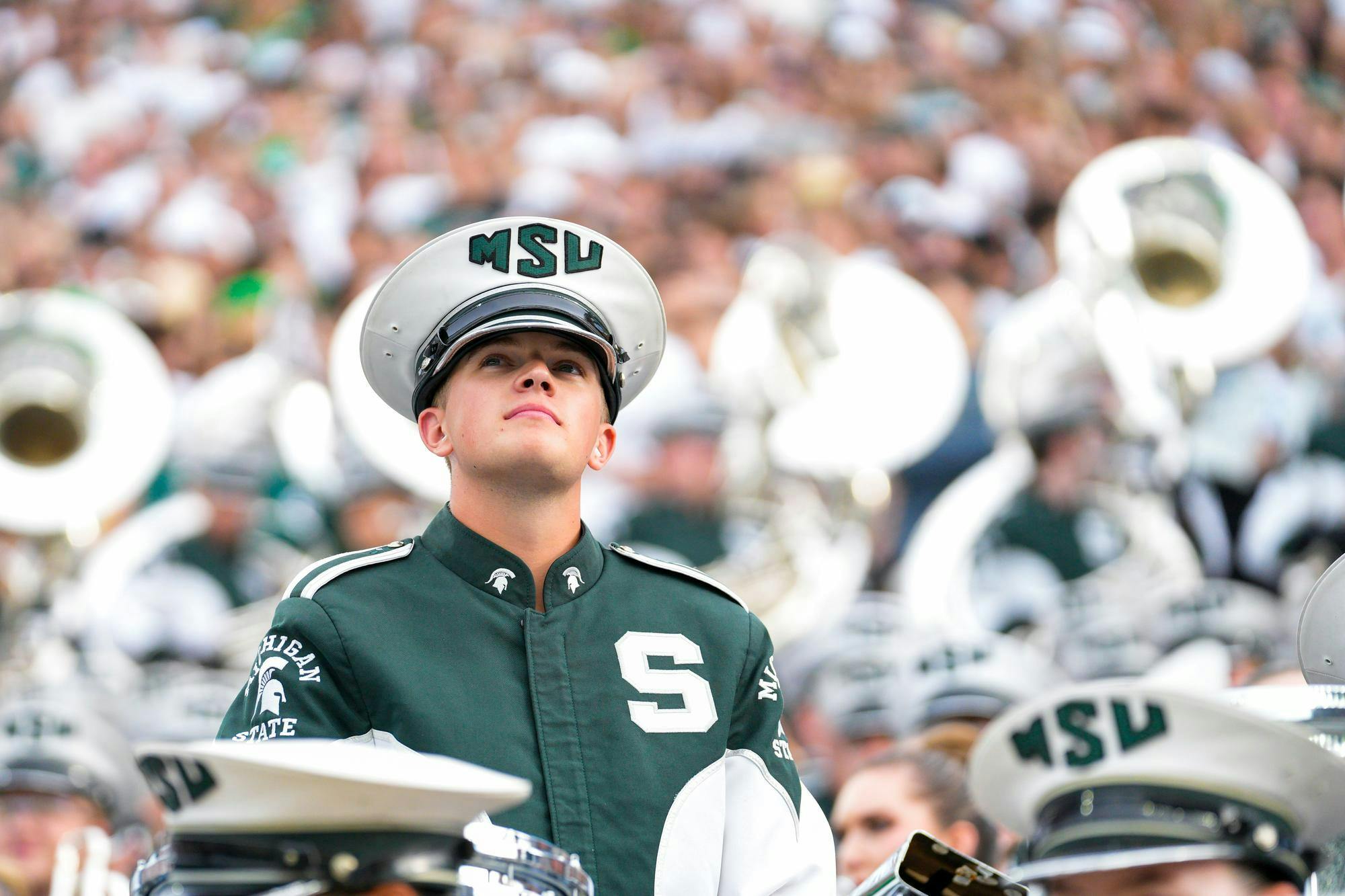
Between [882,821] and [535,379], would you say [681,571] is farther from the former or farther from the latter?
[882,821]

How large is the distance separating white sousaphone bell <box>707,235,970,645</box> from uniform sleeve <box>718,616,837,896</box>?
562 cm

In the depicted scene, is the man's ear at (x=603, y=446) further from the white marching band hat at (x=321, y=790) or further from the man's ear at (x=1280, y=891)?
the man's ear at (x=1280, y=891)

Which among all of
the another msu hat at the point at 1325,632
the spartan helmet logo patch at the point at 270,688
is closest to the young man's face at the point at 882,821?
the another msu hat at the point at 1325,632

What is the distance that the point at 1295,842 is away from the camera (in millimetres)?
1917

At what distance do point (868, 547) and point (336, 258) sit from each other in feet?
11.0

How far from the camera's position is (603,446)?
7.94ft

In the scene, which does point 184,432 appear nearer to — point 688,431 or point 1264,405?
point 688,431

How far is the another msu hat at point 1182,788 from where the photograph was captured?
1873 mm

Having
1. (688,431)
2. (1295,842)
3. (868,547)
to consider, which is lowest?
(1295,842)

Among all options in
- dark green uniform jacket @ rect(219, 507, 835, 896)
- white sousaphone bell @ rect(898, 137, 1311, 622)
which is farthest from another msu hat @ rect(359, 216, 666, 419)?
white sousaphone bell @ rect(898, 137, 1311, 622)

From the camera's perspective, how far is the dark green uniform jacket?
2.14m

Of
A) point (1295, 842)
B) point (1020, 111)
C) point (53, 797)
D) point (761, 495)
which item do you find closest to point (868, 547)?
point (761, 495)

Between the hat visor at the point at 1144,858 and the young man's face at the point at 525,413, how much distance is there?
2.48 feet

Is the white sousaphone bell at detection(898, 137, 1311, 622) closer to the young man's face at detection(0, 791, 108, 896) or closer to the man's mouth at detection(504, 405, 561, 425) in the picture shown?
the young man's face at detection(0, 791, 108, 896)
